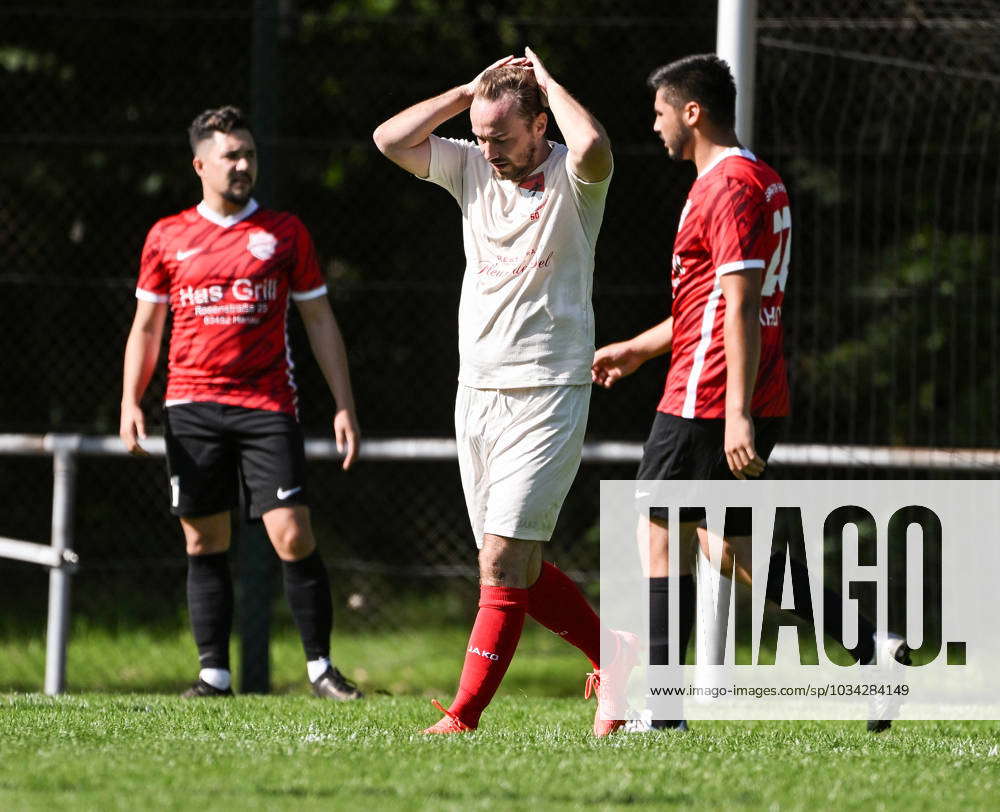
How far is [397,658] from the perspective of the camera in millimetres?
8477

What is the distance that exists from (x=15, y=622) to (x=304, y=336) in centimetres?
235

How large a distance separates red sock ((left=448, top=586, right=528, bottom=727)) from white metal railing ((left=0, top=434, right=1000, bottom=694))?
2265mm

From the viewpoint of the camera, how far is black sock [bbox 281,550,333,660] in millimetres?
6074

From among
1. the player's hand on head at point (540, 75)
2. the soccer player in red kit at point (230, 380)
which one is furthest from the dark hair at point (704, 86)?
the soccer player in red kit at point (230, 380)

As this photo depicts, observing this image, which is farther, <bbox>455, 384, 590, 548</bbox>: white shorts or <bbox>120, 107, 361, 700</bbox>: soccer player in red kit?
<bbox>120, 107, 361, 700</bbox>: soccer player in red kit

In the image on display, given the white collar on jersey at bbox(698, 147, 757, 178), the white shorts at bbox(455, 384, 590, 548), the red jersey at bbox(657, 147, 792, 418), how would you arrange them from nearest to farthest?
1. the white shorts at bbox(455, 384, 590, 548)
2. the red jersey at bbox(657, 147, 792, 418)
3. the white collar on jersey at bbox(698, 147, 757, 178)

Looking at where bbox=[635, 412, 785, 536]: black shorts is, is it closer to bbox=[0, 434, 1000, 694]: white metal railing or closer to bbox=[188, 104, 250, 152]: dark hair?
bbox=[0, 434, 1000, 694]: white metal railing

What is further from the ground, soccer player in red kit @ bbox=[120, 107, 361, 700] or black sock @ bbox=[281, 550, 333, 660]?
soccer player in red kit @ bbox=[120, 107, 361, 700]

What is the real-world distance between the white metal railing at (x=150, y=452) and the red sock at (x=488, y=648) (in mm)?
2265

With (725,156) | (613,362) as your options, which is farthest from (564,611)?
(725,156)

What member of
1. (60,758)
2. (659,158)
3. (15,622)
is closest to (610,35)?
(659,158)

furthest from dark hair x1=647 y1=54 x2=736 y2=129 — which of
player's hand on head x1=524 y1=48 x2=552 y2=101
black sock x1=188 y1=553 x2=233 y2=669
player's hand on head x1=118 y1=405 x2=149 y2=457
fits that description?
black sock x1=188 y1=553 x2=233 y2=669

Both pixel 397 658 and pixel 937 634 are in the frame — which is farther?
pixel 397 658

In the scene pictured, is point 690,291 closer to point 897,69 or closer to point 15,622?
point 897,69
